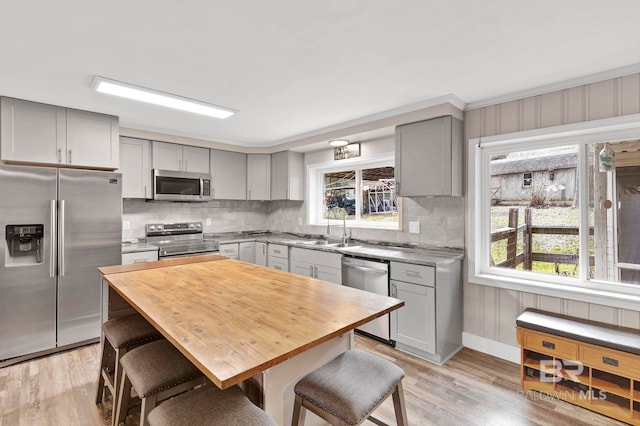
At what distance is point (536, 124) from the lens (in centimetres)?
268

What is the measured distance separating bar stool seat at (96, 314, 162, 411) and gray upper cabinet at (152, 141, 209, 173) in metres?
2.46

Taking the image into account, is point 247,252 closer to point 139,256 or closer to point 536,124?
point 139,256

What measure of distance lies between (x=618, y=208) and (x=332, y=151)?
10.1ft

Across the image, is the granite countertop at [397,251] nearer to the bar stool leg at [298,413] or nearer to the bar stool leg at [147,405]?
the bar stool leg at [298,413]

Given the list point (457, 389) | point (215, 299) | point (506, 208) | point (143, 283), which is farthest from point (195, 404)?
point (506, 208)

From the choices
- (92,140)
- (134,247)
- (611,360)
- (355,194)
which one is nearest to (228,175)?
(134,247)

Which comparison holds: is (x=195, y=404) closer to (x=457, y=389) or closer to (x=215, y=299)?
(x=215, y=299)

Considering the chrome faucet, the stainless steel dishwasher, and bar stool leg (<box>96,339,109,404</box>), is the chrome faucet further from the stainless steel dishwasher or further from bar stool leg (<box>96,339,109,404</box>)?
bar stool leg (<box>96,339,109,404</box>)

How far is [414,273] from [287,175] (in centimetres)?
254

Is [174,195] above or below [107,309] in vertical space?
above

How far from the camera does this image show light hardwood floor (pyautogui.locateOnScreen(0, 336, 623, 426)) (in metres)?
2.04

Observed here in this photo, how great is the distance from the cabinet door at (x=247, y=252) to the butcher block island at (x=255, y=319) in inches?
91.6

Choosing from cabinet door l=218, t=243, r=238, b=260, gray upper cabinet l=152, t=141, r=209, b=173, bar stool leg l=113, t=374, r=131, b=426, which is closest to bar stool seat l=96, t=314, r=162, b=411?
bar stool leg l=113, t=374, r=131, b=426

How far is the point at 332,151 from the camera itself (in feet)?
14.9
